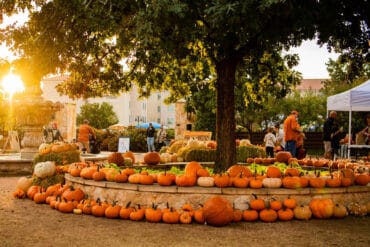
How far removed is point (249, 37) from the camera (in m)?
9.34

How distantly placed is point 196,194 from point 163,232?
1174 millimetres

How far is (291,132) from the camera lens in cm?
1479

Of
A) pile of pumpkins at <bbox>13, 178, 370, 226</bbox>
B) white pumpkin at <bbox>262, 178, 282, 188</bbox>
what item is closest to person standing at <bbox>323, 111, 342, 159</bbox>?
pile of pumpkins at <bbox>13, 178, 370, 226</bbox>

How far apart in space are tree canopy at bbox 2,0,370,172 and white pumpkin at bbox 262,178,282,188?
5.25ft

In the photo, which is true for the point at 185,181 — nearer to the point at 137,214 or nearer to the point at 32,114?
the point at 137,214

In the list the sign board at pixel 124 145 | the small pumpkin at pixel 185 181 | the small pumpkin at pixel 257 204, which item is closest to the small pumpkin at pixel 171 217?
the small pumpkin at pixel 185 181

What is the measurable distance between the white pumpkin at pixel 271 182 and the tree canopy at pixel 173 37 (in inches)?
63.1

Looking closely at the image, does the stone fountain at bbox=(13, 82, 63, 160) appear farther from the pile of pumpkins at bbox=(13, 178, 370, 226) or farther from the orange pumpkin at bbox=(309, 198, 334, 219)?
the orange pumpkin at bbox=(309, 198, 334, 219)

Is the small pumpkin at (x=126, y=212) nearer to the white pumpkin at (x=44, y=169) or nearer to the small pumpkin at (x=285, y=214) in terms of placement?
the small pumpkin at (x=285, y=214)

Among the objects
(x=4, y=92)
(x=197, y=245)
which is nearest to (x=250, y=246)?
(x=197, y=245)

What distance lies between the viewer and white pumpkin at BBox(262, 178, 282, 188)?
26.3 ft

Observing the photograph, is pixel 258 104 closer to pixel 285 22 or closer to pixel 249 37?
pixel 249 37

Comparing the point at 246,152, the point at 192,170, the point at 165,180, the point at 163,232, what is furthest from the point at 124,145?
the point at 163,232

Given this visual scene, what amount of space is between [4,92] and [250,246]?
40864mm
